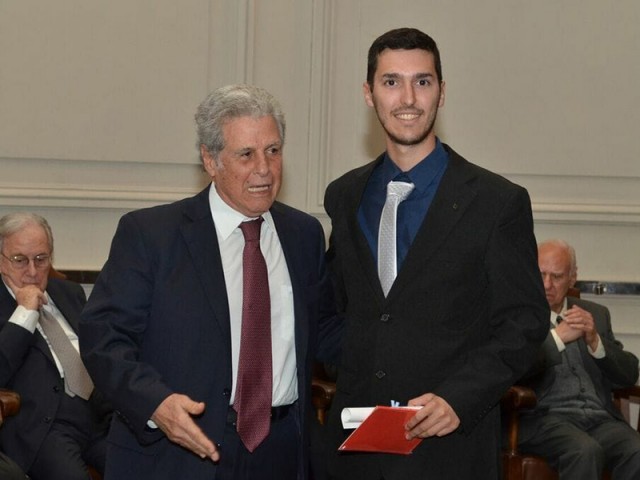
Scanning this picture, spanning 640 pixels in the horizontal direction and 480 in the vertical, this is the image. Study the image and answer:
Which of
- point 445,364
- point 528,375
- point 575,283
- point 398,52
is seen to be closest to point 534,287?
point 445,364

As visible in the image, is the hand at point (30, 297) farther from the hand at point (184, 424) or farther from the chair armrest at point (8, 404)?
the hand at point (184, 424)

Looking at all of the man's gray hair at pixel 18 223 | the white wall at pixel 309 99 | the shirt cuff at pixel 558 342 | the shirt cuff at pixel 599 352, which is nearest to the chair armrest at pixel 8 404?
the man's gray hair at pixel 18 223

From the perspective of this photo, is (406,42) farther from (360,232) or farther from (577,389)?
(577,389)

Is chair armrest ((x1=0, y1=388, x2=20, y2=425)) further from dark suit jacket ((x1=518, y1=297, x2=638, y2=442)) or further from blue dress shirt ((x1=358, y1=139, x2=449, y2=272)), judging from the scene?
dark suit jacket ((x1=518, y1=297, x2=638, y2=442))

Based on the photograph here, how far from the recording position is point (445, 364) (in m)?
2.91

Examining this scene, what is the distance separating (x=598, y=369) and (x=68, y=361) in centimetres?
236

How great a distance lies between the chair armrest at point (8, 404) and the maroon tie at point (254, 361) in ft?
5.87

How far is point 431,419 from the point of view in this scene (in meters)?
2.74

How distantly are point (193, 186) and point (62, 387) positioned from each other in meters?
1.52

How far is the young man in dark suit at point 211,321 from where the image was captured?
2855 millimetres

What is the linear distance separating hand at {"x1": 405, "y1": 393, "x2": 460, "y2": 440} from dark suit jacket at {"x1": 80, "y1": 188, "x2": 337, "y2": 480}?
0.37 metres

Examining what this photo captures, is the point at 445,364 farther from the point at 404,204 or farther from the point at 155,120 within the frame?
the point at 155,120

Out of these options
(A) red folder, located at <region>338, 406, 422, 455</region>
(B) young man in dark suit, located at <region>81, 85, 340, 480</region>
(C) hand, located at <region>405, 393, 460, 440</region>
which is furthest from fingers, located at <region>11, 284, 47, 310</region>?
(C) hand, located at <region>405, 393, 460, 440</region>

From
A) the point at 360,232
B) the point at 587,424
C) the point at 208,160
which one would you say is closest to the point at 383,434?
the point at 360,232
